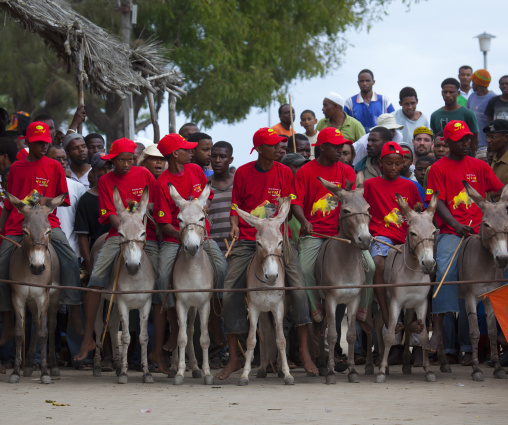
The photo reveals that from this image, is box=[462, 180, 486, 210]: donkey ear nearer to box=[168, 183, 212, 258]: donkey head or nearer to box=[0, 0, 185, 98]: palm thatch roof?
box=[168, 183, 212, 258]: donkey head

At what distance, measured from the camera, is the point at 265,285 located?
10906 mm

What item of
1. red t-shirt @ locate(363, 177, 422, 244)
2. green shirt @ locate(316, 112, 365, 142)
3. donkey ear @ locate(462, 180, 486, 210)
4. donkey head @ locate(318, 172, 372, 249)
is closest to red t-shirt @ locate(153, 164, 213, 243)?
donkey head @ locate(318, 172, 372, 249)

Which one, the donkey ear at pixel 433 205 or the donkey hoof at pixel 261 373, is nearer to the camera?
the donkey ear at pixel 433 205

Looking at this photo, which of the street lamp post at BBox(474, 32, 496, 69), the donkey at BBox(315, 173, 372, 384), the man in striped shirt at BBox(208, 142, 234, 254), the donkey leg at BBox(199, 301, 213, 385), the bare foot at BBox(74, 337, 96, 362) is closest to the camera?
the donkey at BBox(315, 173, 372, 384)

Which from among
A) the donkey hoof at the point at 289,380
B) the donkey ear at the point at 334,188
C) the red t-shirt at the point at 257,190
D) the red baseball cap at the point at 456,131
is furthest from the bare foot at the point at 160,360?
the red baseball cap at the point at 456,131

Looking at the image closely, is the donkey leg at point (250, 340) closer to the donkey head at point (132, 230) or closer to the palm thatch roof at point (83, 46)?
the donkey head at point (132, 230)

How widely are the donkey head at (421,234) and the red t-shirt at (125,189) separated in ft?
9.78

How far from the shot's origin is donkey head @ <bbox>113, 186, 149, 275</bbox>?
10.8 metres

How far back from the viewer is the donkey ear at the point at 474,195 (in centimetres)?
1087

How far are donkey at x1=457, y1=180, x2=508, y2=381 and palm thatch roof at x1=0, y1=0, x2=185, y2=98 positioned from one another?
7.98 meters

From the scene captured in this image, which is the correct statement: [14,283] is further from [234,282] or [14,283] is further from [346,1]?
[346,1]

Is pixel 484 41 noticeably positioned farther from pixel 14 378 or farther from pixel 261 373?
pixel 14 378

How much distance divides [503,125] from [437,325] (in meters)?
2.93

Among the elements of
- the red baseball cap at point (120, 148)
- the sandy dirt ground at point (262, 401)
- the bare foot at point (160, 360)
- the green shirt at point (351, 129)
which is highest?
the green shirt at point (351, 129)
